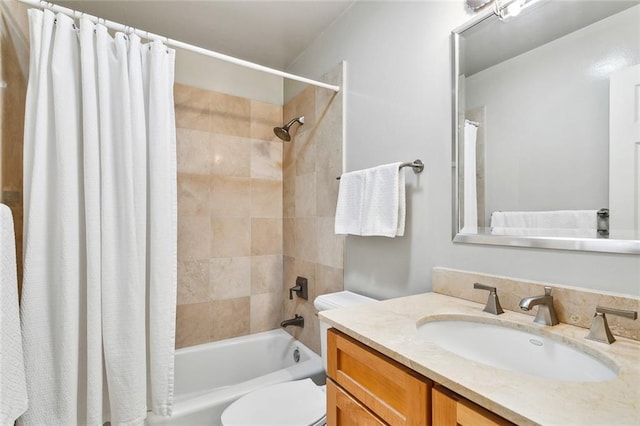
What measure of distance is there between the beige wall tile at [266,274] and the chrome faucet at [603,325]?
1.88m

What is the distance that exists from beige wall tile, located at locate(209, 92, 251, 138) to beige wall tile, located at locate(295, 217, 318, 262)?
0.79 metres

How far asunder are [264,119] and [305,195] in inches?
28.8

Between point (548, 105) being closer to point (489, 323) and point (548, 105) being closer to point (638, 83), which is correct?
point (638, 83)

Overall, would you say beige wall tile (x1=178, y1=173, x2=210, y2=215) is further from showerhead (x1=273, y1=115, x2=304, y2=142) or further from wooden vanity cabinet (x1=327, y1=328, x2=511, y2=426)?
wooden vanity cabinet (x1=327, y1=328, x2=511, y2=426)

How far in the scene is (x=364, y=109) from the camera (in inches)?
61.1

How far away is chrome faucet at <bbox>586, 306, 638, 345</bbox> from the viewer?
683 mm

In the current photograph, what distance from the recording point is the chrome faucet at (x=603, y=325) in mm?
683

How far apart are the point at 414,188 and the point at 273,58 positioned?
1610 millimetres

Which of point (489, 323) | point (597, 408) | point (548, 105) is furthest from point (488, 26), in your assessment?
point (597, 408)

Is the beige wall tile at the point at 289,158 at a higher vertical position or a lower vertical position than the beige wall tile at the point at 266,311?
higher

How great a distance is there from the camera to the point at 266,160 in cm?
228

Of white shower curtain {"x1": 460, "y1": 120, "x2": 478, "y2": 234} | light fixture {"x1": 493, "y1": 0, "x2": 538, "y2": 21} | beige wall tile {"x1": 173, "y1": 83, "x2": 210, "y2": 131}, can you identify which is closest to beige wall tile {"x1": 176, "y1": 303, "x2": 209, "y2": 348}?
beige wall tile {"x1": 173, "y1": 83, "x2": 210, "y2": 131}

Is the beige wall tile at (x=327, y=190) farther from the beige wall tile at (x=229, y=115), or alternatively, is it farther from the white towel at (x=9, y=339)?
the white towel at (x=9, y=339)

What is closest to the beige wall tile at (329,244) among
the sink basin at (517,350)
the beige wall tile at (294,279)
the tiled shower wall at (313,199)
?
the tiled shower wall at (313,199)
